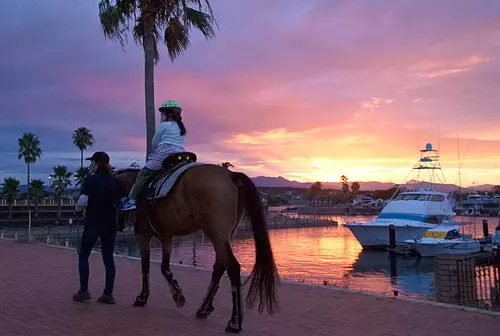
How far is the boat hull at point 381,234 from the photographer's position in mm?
32625

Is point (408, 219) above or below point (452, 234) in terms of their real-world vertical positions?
above

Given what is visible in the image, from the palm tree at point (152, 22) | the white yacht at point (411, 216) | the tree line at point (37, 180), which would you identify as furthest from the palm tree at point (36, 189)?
the palm tree at point (152, 22)

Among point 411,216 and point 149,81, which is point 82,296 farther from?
point 411,216

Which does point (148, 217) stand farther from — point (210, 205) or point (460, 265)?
point (460, 265)

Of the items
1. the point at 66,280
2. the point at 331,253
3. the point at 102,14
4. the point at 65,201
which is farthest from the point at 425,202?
the point at 65,201

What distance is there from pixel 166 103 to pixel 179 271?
4552mm

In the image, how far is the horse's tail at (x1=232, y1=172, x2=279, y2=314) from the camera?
17.8 ft

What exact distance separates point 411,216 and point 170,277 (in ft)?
98.2

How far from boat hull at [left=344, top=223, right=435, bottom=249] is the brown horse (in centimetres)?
2873

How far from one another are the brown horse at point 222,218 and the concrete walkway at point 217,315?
0.42 metres

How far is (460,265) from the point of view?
8.69 m

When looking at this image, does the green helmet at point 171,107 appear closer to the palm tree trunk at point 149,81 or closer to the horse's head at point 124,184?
the horse's head at point 124,184

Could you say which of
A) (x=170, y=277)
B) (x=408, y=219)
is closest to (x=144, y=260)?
(x=170, y=277)

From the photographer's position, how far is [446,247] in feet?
94.8
